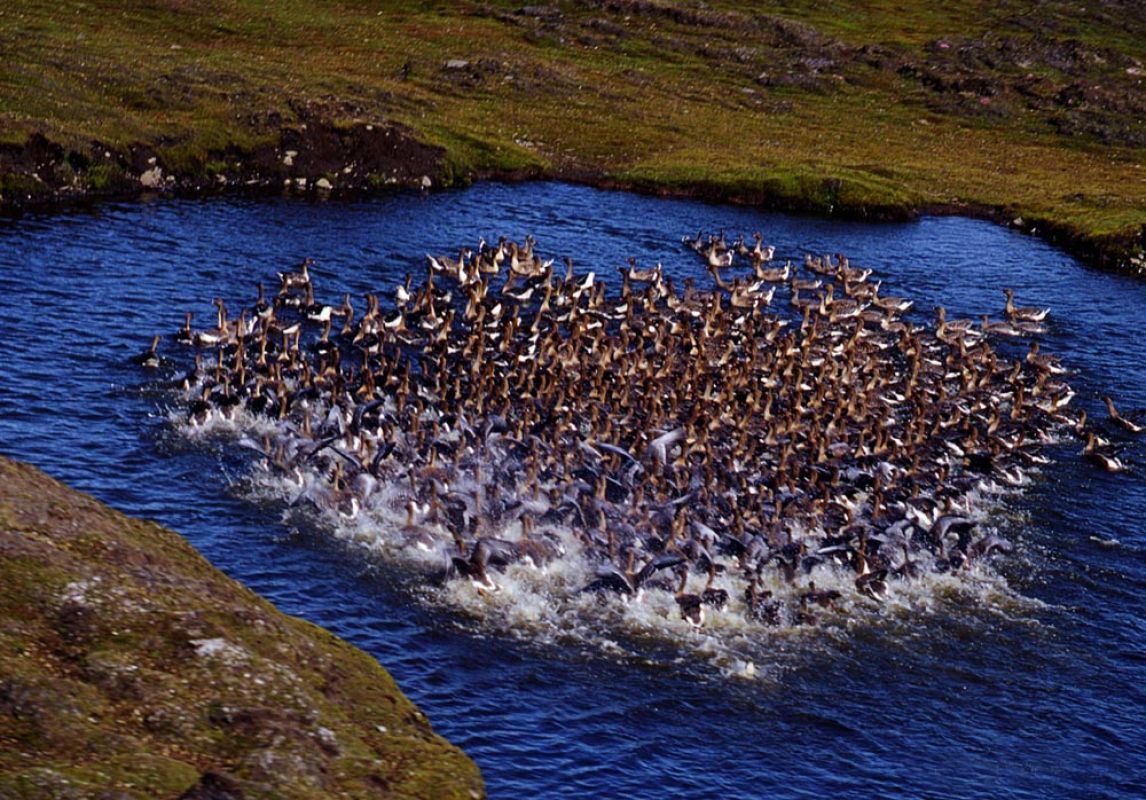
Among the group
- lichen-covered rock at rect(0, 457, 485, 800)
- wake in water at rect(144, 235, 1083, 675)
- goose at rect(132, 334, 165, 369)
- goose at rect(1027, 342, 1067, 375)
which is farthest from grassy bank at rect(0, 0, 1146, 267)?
lichen-covered rock at rect(0, 457, 485, 800)

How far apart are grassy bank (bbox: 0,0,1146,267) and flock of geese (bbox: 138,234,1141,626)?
73.6 feet

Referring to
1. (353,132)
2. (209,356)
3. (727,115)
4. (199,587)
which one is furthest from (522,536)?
(727,115)

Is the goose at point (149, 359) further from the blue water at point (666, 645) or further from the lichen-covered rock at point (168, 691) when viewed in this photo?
the lichen-covered rock at point (168, 691)

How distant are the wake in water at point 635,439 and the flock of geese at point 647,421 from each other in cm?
12

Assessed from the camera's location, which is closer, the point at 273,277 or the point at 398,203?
the point at 273,277

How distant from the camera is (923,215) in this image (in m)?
93.5

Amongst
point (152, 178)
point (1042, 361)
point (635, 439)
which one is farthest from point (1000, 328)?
point (152, 178)

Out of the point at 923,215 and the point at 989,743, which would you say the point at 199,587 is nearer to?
the point at 989,743

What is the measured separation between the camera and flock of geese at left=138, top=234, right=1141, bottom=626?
39.8 meters

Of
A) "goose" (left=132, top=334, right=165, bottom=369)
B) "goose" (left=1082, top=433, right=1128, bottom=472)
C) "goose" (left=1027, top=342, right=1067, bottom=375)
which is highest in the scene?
"goose" (left=1027, top=342, right=1067, bottom=375)

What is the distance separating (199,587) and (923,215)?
73270mm

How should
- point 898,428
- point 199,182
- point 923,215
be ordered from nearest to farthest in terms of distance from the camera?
point 898,428 < point 199,182 < point 923,215

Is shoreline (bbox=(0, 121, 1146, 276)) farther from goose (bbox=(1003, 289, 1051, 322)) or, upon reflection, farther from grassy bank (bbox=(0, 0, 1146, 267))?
goose (bbox=(1003, 289, 1051, 322))

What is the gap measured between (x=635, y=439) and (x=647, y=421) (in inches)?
76.2
